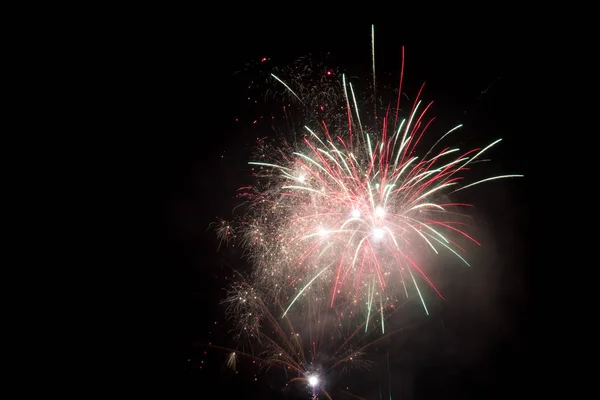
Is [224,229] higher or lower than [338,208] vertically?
higher

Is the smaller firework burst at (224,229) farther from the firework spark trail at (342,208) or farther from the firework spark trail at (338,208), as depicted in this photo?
the firework spark trail at (342,208)

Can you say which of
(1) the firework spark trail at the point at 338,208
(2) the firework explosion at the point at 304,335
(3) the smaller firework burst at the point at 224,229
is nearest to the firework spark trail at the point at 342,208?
(1) the firework spark trail at the point at 338,208

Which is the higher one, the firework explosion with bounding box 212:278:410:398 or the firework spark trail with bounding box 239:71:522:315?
the firework spark trail with bounding box 239:71:522:315

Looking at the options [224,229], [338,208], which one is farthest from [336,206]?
[224,229]

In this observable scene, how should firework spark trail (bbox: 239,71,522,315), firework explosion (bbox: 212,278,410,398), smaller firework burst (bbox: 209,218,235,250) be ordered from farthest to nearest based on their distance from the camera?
firework explosion (bbox: 212,278,410,398), smaller firework burst (bbox: 209,218,235,250), firework spark trail (bbox: 239,71,522,315)

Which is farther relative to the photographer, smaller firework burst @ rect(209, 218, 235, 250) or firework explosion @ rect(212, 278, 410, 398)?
firework explosion @ rect(212, 278, 410, 398)

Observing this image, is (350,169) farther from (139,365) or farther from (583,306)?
(139,365)

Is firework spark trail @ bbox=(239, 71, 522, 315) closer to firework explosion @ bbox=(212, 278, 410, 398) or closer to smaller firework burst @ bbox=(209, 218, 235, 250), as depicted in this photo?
smaller firework burst @ bbox=(209, 218, 235, 250)

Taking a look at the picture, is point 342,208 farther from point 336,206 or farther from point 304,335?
point 304,335

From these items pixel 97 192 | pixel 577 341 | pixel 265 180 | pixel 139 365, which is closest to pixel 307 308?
pixel 265 180

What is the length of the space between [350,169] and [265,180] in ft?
7.42

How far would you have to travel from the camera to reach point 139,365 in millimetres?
10375

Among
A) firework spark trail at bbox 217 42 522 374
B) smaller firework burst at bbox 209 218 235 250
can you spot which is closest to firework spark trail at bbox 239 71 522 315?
firework spark trail at bbox 217 42 522 374

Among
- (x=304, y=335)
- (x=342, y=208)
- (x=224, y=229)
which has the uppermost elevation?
(x=224, y=229)
